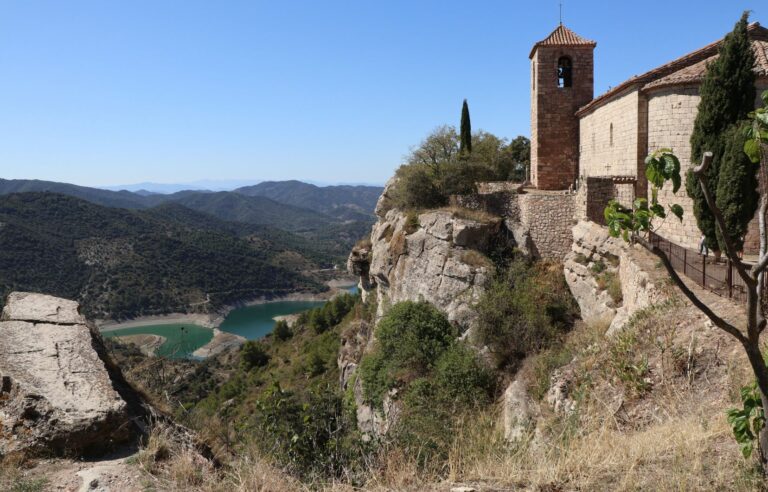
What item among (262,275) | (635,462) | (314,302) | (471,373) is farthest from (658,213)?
(262,275)

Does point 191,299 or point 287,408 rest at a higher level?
point 287,408

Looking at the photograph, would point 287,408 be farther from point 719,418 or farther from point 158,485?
point 719,418

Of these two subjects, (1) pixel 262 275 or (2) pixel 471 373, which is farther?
(1) pixel 262 275

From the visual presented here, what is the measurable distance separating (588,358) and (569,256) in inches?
334

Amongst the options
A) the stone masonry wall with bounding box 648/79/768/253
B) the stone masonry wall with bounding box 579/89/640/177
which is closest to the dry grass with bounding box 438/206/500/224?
the stone masonry wall with bounding box 579/89/640/177

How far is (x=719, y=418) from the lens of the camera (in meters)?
5.26

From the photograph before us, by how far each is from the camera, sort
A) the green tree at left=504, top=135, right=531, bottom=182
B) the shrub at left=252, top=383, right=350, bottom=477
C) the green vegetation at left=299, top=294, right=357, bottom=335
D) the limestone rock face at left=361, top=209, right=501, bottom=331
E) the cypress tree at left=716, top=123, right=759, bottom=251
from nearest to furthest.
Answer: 1. the shrub at left=252, top=383, right=350, bottom=477
2. the cypress tree at left=716, top=123, right=759, bottom=251
3. the limestone rock face at left=361, top=209, right=501, bottom=331
4. the green tree at left=504, top=135, right=531, bottom=182
5. the green vegetation at left=299, top=294, right=357, bottom=335

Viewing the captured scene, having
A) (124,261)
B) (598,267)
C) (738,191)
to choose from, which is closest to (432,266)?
(598,267)

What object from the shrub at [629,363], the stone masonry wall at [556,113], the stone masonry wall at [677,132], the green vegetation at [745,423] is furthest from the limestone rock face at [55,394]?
the stone masonry wall at [556,113]

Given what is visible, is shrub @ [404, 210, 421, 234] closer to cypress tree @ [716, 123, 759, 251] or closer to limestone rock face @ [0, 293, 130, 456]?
cypress tree @ [716, 123, 759, 251]

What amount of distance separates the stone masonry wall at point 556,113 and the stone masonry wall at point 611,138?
61cm

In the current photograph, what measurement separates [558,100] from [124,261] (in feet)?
298

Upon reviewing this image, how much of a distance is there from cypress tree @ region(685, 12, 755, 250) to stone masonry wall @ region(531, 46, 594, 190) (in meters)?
8.21

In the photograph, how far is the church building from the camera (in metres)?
13.9
